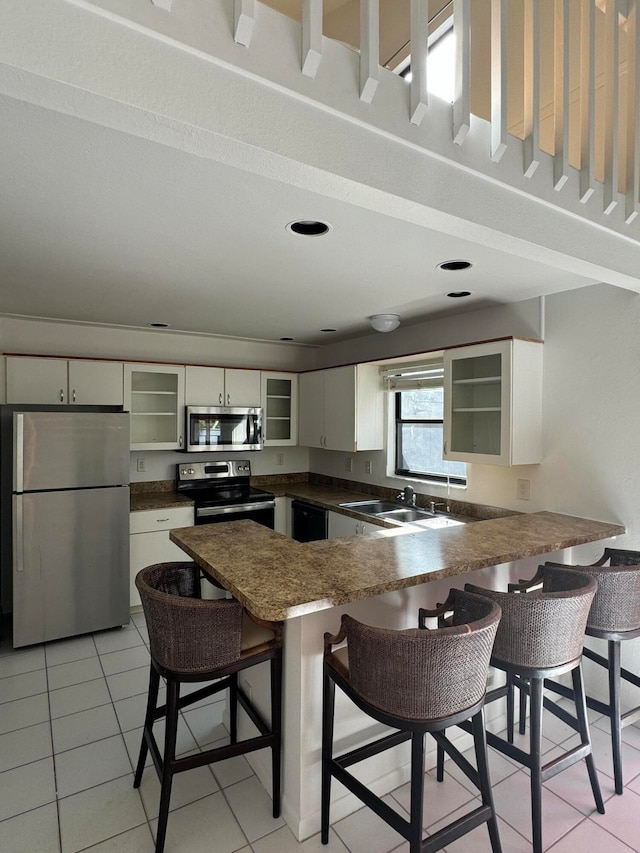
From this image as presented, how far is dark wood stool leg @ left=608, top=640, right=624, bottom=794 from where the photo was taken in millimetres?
1993

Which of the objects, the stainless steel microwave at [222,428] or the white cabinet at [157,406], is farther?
the stainless steel microwave at [222,428]

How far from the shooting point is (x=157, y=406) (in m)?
4.15

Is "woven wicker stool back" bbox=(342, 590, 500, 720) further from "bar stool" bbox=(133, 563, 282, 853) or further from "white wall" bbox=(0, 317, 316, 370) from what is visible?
"white wall" bbox=(0, 317, 316, 370)

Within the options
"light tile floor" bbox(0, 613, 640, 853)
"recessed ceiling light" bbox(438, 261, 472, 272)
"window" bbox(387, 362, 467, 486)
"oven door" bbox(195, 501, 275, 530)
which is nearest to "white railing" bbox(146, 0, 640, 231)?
"recessed ceiling light" bbox(438, 261, 472, 272)

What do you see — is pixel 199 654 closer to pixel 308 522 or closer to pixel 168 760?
pixel 168 760

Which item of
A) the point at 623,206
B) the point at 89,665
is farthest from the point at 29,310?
the point at 623,206

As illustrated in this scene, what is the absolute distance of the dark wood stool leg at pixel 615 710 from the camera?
199cm

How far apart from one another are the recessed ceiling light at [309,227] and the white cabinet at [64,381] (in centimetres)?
245

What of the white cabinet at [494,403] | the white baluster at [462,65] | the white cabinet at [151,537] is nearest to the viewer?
the white baluster at [462,65]

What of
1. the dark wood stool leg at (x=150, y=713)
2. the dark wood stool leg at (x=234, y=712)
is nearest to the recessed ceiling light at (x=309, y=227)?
the dark wood stool leg at (x=150, y=713)

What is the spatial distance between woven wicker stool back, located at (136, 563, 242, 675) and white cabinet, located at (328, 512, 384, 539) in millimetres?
1863

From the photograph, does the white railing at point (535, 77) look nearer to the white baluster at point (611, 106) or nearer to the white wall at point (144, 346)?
the white baluster at point (611, 106)

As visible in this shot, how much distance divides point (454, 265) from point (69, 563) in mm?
3136

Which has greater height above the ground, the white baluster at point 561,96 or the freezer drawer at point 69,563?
the white baluster at point 561,96
